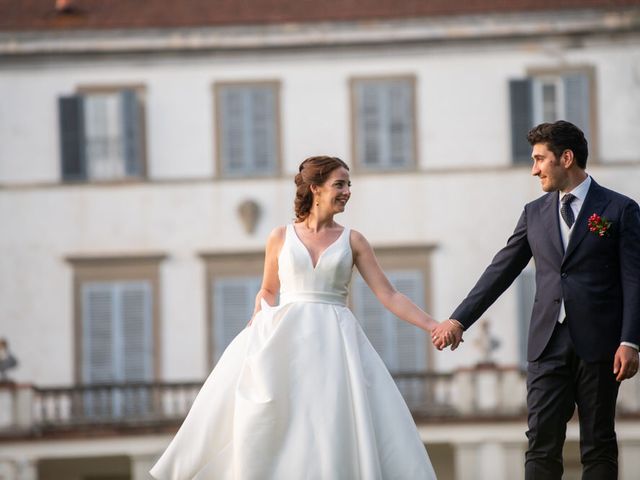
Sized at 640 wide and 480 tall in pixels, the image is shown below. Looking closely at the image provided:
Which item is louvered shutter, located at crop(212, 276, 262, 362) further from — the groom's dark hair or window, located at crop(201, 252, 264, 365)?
the groom's dark hair

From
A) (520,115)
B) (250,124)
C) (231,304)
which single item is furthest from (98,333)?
(520,115)

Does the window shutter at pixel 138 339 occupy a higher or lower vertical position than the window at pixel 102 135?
lower

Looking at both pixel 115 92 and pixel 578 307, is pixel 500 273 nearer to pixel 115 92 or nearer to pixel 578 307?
pixel 578 307

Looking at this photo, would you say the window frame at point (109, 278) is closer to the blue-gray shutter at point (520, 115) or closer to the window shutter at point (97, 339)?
the window shutter at point (97, 339)

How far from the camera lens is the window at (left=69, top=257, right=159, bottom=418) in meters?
33.1

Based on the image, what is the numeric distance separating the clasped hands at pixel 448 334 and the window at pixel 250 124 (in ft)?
73.3

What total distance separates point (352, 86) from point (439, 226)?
112 inches

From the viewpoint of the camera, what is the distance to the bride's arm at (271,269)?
36.3 ft

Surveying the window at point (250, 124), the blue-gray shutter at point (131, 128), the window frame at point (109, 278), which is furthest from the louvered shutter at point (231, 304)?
the blue-gray shutter at point (131, 128)

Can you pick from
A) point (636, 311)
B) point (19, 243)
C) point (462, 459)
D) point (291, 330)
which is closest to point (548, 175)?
point (636, 311)

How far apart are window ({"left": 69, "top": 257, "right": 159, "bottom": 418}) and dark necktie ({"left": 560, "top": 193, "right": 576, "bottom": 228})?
23.1m

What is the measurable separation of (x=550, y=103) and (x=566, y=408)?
2299 cm

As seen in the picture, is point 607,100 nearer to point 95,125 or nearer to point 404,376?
point 404,376

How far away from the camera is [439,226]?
33250mm
